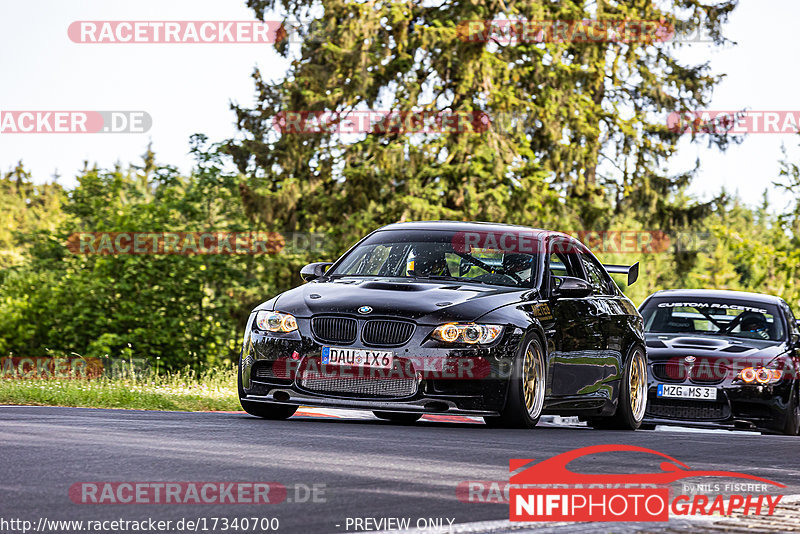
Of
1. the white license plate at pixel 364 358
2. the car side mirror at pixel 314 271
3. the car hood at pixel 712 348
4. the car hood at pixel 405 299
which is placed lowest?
the car hood at pixel 712 348

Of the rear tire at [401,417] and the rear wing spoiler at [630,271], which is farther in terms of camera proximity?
the rear wing spoiler at [630,271]

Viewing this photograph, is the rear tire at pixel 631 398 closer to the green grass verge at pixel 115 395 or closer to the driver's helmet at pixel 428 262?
the driver's helmet at pixel 428 262

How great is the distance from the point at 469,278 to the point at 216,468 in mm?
4729

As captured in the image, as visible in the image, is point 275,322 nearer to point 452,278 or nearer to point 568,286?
point 452,278

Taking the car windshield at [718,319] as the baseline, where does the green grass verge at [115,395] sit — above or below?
below

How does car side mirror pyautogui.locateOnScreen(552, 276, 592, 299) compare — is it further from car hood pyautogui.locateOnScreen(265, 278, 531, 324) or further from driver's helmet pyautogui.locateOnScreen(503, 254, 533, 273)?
car hood pyautogui.locateOnScreen(265, 278, 531, 324)

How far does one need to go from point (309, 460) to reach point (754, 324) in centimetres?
966

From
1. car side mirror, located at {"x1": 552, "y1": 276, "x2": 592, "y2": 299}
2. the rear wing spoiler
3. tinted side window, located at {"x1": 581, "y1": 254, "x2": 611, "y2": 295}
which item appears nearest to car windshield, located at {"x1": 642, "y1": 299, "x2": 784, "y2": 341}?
the rear wing spoiler

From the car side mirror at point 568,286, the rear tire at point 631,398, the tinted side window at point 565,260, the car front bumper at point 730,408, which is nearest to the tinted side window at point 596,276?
the tinted side window at point 565,260

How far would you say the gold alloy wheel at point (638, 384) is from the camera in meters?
12.7

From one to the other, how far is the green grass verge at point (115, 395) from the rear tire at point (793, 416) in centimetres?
626

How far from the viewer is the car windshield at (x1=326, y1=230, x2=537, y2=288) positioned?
11.1 m

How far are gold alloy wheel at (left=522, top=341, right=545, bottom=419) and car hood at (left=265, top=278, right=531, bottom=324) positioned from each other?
47cm

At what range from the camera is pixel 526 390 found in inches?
406
